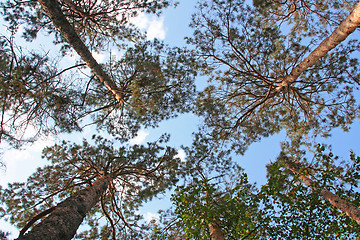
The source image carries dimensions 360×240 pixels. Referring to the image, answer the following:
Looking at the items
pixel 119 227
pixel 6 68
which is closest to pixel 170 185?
pixel 119 227

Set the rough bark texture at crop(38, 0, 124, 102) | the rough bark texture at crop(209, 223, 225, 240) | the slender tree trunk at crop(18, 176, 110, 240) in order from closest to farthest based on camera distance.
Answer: the slender tree trunk at crop(18, 176, 110, 240)
the rough bark texture at crop(209, 223, 225, 240)
the rough bark texture at crop(38, 0, 124, 102)

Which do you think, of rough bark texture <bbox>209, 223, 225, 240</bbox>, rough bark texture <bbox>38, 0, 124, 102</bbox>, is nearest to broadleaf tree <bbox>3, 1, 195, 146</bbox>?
rough bark texture <bbox>38, 0, 124, 102</bbox>

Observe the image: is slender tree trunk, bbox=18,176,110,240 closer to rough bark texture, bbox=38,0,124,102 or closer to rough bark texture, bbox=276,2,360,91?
rough bark texture, bbox=38,0,124,102

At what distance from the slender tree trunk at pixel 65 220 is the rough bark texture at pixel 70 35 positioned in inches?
133

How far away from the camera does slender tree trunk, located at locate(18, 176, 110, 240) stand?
3.50 m

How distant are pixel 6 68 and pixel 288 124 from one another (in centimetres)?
982

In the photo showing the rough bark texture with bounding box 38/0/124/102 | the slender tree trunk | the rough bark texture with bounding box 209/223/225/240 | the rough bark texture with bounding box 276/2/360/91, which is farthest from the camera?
the rough bark texture with bounding box 38/0/124/102

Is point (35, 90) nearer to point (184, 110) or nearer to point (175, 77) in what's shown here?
point (175, 77)

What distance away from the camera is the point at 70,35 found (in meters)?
5.87

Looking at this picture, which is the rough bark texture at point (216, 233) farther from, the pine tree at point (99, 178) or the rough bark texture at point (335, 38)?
the rough bark texture at point (335, 38)

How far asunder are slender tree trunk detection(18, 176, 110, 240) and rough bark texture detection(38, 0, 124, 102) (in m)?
3.38

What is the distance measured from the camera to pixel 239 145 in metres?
8.68

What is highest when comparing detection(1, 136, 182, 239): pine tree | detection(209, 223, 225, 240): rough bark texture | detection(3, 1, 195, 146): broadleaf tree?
detection(3, 1, 195, 146): broadleaf tree

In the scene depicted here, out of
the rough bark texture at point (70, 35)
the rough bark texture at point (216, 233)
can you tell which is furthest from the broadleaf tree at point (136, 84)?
the rough bark texture at point (216, 233)
